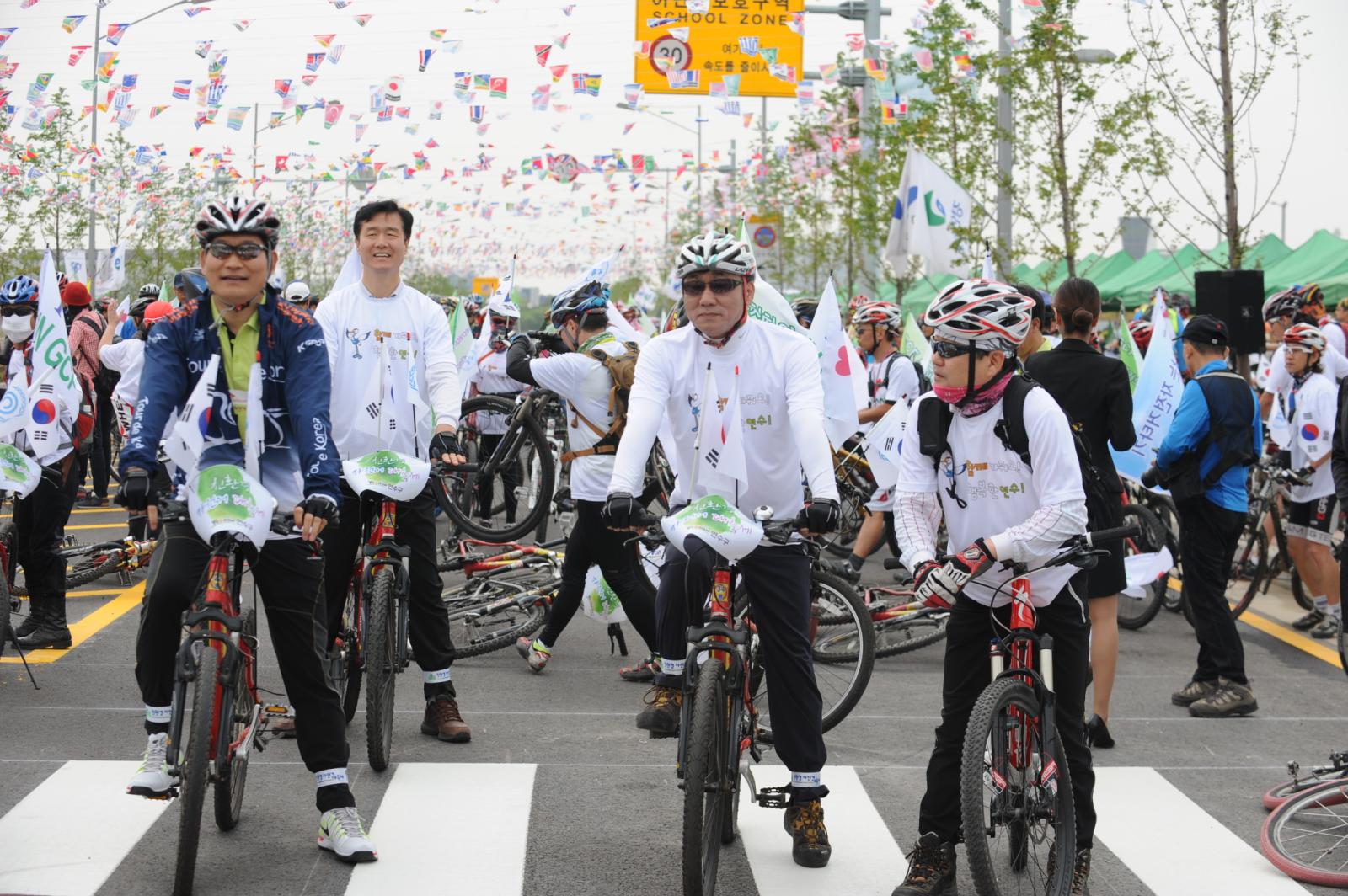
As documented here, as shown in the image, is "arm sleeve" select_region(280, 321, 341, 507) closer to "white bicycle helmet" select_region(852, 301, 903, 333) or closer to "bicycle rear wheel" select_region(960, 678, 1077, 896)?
"bicycle rear wheel" select_region(960, 678, 1077, 896)

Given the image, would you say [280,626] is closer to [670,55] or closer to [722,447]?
[722,447]

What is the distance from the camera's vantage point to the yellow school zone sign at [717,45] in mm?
25234

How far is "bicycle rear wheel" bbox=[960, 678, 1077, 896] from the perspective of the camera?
448 cm

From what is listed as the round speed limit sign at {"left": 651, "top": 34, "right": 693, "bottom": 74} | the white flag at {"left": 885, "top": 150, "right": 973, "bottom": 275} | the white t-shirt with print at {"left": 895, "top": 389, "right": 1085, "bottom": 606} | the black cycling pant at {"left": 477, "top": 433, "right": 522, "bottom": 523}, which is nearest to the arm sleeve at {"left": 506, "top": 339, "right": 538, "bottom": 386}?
the black cycling pant at {"left": 477, "top": 433, "right": 522, "bottom": 523}

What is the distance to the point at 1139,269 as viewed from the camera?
31688 mm

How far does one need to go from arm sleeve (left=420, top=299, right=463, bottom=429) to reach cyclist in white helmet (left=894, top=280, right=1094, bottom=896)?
97.8 inches

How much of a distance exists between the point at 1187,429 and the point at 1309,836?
9.27 feet

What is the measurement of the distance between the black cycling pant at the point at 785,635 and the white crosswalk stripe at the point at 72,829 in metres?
2.06

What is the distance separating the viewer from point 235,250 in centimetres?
521

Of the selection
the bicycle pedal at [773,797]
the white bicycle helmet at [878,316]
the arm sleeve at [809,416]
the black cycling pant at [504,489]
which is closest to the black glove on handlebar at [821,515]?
the arm sleeve at [809,416]

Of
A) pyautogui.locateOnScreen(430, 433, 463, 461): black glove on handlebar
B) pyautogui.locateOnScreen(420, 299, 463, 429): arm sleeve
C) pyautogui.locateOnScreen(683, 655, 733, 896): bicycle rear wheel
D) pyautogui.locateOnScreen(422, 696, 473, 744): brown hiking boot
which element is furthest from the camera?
pyautogui.locateOnScreen(422, 696, 473, 744): brown hiking boot

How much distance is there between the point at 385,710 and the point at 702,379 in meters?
2.09

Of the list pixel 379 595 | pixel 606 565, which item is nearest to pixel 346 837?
pixel 379 595

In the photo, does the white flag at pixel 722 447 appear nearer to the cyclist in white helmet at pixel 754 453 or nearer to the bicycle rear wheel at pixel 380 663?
the cyclist in white helmet at pixel 754 453
